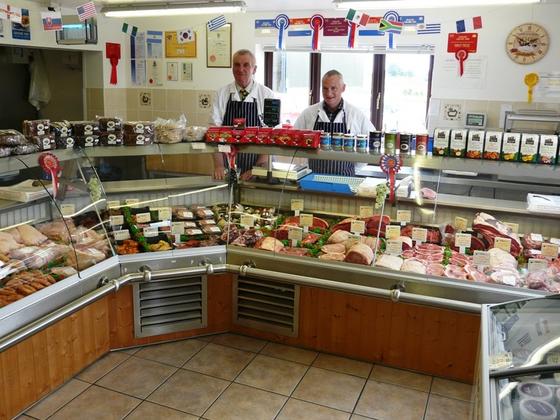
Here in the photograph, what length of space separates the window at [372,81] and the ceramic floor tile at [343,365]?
12.3 feet

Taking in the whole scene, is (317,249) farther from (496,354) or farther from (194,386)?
(496,354)

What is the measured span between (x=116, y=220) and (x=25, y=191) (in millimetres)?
735

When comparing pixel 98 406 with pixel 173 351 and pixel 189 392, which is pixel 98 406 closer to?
pixel 189 392

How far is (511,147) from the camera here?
365 cm

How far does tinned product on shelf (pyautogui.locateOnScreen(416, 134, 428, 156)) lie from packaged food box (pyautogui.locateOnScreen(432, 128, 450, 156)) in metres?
0.07

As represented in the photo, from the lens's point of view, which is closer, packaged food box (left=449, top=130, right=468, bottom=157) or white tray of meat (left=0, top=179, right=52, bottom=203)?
white tray of meat (left=0, top=179, right=52, bottom=203)

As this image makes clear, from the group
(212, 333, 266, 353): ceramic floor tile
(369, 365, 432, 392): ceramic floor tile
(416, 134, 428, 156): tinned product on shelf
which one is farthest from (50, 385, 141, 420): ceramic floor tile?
(416, 134, 428, 156): tinned product on shelf

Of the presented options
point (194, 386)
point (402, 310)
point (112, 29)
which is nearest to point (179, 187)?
point (194, 386)

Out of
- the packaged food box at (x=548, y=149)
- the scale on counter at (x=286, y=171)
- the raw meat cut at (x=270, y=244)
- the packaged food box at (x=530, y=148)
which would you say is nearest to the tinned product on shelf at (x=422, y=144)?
the packaged food box at (x=530, y=148)

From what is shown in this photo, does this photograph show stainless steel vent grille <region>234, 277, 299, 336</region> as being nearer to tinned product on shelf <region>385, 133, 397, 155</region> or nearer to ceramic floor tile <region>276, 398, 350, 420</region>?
ceramic floor tile <region>276, 398, 350, 420</region>

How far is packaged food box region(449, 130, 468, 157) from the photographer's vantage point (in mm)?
3748

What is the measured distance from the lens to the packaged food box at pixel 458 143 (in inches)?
148

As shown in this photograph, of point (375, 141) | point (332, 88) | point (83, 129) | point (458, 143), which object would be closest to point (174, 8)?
point (332, 88)

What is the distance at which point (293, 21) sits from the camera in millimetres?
7273
